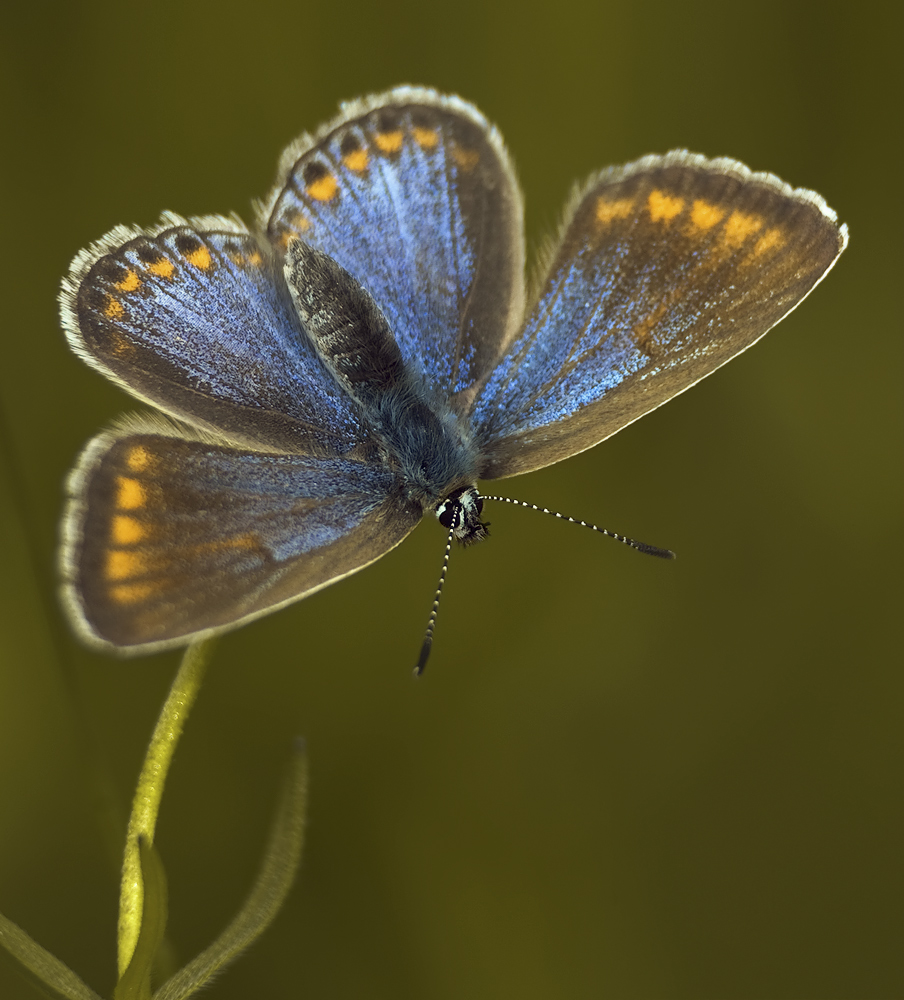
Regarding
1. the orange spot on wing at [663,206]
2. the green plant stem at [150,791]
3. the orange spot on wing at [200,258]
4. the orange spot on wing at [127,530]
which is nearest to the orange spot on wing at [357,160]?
the orange spot on wing at [200,258]

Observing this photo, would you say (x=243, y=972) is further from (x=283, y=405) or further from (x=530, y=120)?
(x=530, y=120)

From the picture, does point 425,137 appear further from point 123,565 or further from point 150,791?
point 150,791

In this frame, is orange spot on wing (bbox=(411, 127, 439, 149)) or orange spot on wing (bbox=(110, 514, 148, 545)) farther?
orange spot on wing (bbox=(411, 127, 439, 149))

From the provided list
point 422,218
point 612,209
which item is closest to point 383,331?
point 422,218

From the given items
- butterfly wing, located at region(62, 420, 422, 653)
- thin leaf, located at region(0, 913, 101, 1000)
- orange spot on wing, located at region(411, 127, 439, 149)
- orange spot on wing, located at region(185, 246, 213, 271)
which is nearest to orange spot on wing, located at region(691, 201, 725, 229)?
orange spot on wing, located at region(411, 127, 439, 149)

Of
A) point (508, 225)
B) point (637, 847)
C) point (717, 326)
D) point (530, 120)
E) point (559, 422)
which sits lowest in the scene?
point (637, 847)

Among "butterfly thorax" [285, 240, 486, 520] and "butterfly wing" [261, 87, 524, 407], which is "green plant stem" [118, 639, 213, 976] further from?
"butterfly wing" [261, 87, 524, 407]

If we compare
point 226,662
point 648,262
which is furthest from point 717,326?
point 226,662
